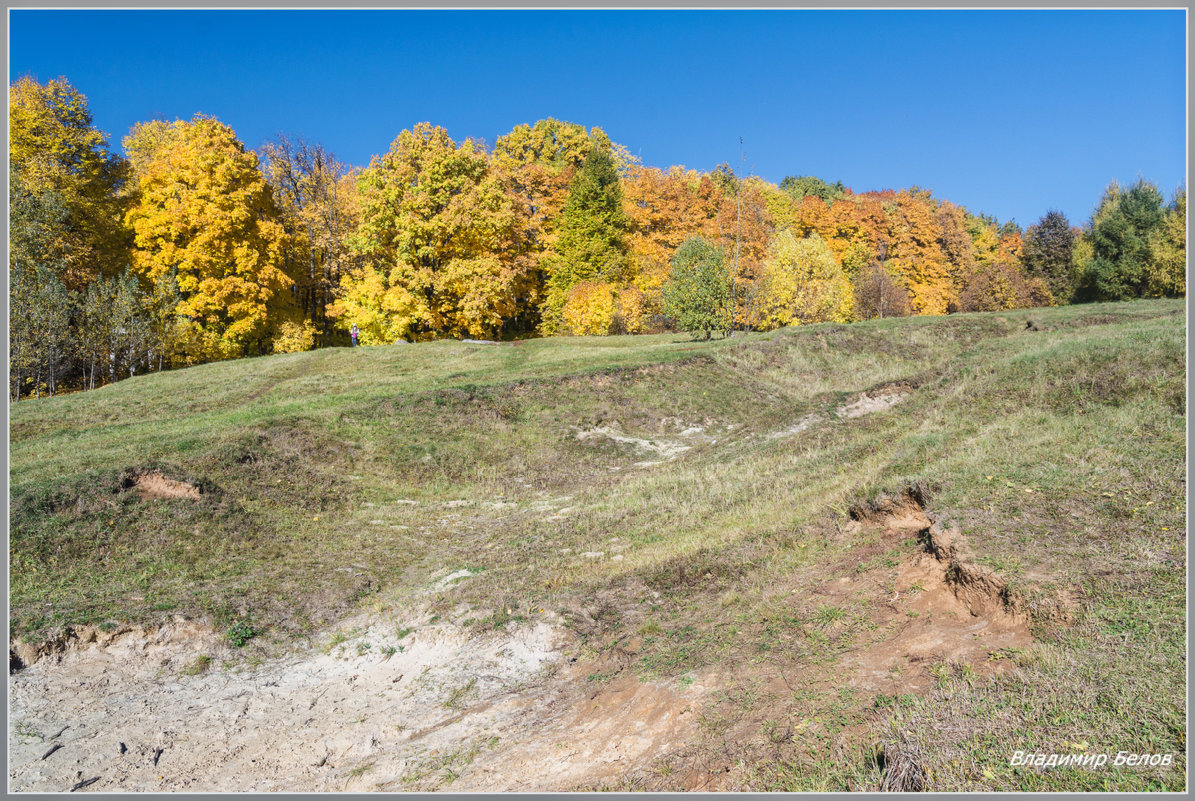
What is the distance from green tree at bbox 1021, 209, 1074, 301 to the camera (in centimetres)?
6038

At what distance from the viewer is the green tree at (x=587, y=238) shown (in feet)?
158

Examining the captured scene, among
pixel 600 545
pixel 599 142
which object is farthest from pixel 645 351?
pixel 599 142

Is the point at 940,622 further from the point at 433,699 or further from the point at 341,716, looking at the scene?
the point at 341,716

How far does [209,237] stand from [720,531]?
Answer: 34159 millimetres

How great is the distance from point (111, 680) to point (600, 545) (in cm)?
711

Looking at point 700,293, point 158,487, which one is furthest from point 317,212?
point 158,487

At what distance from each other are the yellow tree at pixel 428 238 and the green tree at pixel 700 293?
9875 millimetres

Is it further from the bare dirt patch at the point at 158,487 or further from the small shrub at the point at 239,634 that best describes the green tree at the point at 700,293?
the small shrub at the point at 239,634

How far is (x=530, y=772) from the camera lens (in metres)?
5.77

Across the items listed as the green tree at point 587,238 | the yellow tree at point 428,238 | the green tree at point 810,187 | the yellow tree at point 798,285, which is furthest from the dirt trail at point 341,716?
the green tree at point 810,187

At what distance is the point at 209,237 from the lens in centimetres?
3506

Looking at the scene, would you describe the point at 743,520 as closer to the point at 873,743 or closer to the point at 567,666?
the point at 567,666

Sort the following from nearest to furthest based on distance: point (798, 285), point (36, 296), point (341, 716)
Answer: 1. point (341, 716)
2. point (36, 296)
3. point (798, 285)

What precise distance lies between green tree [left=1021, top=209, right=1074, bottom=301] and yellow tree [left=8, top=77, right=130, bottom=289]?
70460 millimetres
